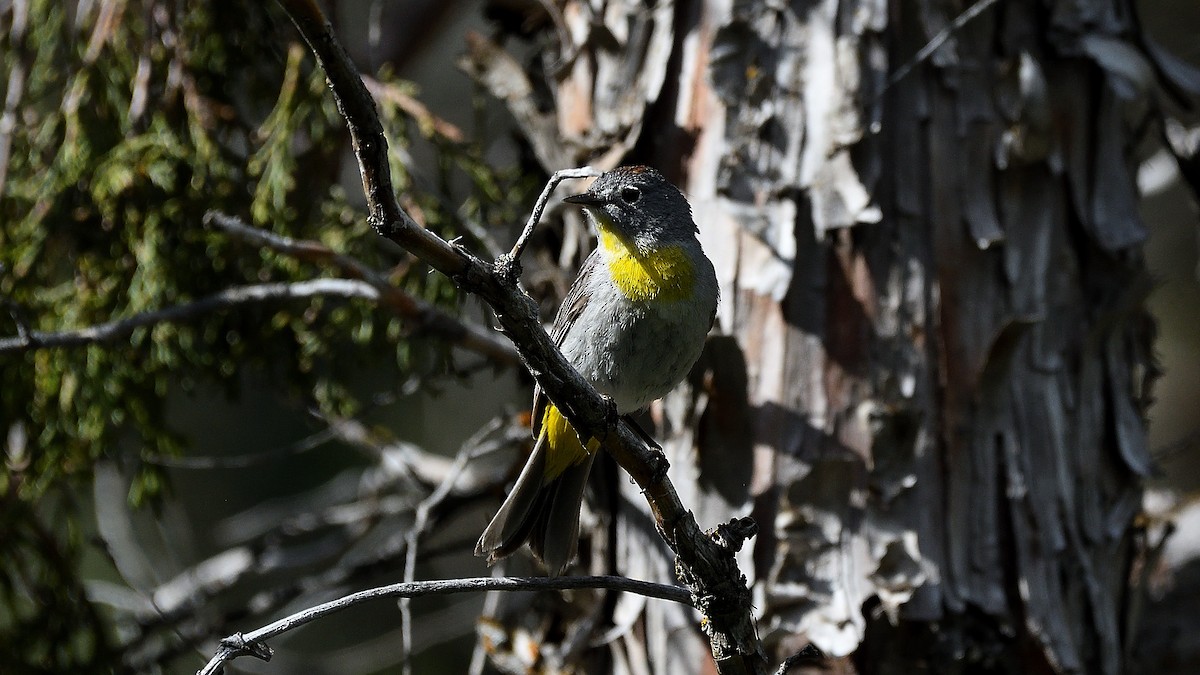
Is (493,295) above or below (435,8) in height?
below

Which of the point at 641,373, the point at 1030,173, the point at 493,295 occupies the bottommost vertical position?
the point at 493,295

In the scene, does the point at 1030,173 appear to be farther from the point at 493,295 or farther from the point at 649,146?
the point at 493,295

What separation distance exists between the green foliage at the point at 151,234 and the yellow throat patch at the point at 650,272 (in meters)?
0.96

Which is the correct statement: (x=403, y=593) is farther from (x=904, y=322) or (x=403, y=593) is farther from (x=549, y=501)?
(x=904, y=322)

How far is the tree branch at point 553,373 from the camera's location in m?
1.59

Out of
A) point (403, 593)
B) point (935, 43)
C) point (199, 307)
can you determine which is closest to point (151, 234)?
point (199, 307)

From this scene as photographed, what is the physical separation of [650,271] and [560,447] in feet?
1.96

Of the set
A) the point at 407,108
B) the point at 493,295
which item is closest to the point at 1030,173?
the point at 407,108

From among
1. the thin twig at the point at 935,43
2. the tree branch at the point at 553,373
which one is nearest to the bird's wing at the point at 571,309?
the tree branch at the point at 553,373

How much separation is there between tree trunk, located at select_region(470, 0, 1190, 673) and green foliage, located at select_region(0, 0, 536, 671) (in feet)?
3.40

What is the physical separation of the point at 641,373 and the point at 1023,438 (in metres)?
1.38

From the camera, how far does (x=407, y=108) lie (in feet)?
12.9

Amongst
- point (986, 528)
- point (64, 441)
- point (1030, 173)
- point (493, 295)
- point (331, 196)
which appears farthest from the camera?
point (331, 196)

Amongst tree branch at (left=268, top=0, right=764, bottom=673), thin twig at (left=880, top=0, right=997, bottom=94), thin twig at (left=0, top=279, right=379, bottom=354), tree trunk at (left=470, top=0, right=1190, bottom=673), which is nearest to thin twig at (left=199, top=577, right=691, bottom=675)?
tree branch at (left=268, top=0, right=764, bottom=673)
